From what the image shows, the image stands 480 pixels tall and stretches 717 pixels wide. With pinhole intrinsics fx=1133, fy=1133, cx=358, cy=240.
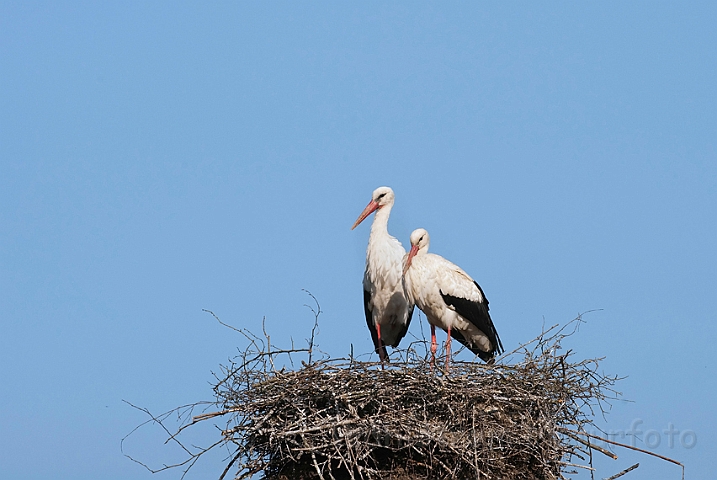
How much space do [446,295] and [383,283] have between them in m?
0.75

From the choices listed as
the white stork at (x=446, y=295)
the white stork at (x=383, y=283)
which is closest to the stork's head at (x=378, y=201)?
the white stork at (x=383, y=283)

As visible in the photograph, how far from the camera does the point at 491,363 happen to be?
8.16m

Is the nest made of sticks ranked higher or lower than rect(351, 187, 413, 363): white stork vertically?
lower

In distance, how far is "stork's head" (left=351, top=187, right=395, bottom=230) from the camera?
10.2 meters

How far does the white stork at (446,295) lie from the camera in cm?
931

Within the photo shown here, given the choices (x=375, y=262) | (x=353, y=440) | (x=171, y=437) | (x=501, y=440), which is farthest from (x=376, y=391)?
(x=375, y=262)

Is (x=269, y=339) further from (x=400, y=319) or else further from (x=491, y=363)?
(x=400, y=319)

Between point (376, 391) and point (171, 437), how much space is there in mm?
1440

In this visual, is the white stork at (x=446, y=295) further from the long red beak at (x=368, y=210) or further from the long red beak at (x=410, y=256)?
the long red beak at (x=368, y=210)

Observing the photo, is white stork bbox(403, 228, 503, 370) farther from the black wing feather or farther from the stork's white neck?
the stork's white neck

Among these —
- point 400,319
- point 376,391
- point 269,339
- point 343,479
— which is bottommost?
point 343,479

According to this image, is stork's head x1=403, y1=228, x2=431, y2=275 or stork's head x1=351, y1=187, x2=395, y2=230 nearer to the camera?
stork's head x1=403, y1=228, x2=431, y2=275

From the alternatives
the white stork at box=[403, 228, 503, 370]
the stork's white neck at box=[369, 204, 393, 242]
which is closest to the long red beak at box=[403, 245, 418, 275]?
the white stork at box=[403, 228, 503, 370]

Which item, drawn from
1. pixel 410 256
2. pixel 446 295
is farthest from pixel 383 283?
pixel 446 295
